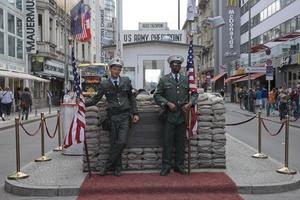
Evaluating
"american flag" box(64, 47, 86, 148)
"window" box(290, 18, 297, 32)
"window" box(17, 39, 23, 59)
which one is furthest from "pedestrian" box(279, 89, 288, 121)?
"window" box(17, 39, 23, 59)

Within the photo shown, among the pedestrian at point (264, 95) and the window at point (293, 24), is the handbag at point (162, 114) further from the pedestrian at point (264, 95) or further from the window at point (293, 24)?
the window at point (293, 24)

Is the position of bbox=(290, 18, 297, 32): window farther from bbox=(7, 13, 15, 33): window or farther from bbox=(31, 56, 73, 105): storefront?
bbox=(7, 13, 15, 33): window

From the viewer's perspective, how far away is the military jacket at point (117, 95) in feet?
28.3

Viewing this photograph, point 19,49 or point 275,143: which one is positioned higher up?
point 19,49

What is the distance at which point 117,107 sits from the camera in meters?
8.60

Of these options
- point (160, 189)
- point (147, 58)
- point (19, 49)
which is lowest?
point (160, 189)

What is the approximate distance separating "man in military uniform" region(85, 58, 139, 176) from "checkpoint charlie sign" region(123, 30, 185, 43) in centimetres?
354

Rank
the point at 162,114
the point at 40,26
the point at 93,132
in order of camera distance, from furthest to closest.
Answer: the point at 40,26, the point at 93,132, the point at 162,114

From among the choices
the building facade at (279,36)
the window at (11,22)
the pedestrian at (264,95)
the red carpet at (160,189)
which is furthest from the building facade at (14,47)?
the red carpet at (160,189)

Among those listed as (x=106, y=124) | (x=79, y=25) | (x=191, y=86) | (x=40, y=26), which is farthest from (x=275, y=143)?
(x=40, y=26)

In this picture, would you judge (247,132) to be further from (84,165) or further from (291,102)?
(84,165)

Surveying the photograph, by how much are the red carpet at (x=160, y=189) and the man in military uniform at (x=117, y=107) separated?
610 millimetres

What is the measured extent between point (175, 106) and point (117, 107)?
39.6 inches

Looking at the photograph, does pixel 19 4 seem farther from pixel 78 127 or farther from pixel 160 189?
pixel 160 189
